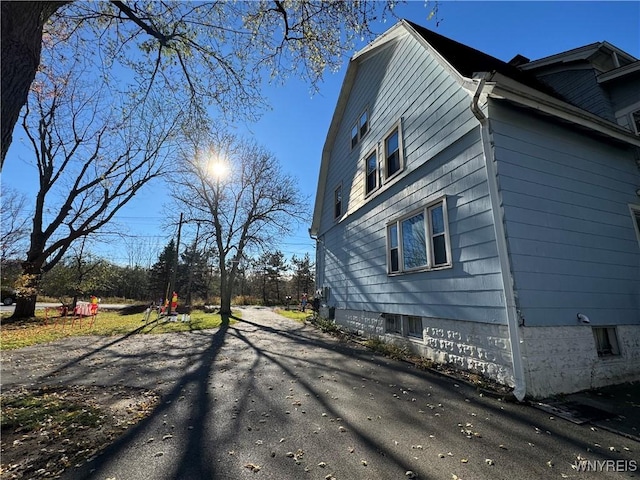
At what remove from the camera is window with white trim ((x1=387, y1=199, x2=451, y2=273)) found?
6.15 metres

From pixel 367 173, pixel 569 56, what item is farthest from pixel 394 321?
pixel 569 56

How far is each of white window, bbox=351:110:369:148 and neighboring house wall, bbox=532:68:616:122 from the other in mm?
5625

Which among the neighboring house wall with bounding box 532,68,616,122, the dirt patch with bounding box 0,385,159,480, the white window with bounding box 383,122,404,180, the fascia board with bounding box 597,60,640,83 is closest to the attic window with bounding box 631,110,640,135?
the neighboring house wall with bounding box 532,68,616,122

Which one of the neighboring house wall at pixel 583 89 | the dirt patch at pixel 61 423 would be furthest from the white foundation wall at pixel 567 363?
the neighboring house wall at pixel 583 89

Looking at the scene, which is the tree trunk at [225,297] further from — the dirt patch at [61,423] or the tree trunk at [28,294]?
the dirt patch at [61,423]

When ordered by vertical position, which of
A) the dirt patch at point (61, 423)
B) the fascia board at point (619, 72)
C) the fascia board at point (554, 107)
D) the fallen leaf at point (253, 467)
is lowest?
the dirt patch at point (61, 423)

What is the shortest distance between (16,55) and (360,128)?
10034 mm

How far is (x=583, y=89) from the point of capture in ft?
26.2

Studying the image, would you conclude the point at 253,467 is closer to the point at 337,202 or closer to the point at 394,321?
the point at 394,321

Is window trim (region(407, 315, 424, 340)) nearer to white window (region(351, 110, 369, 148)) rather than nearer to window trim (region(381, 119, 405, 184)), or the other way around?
window trim (region(381, 119, 405, 184))

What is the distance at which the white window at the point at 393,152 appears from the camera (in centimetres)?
808

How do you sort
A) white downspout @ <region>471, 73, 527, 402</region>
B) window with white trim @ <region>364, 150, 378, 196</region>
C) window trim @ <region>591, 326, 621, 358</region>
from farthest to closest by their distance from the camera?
1. window with white trim @ <region>364, 150, 378, 196</region>
2. window trim @ <region>591, 326, 621, 358</region>
3. white downspout @ <region>471, 73, 527, 402</region>

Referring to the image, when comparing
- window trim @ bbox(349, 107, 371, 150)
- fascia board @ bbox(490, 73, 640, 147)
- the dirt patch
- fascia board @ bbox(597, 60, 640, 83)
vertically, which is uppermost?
window trim @ bbox(349, 107, 371, 150)

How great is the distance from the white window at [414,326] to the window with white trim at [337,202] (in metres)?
6.11
